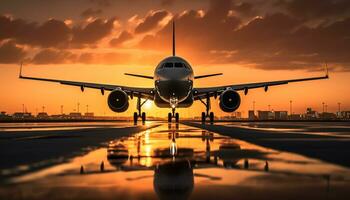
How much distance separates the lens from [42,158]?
10289 mm

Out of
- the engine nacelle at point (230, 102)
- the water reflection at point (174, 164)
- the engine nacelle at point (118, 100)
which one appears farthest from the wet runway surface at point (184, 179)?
the engine nacelle at point (230, 102)

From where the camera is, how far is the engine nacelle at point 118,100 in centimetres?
3847

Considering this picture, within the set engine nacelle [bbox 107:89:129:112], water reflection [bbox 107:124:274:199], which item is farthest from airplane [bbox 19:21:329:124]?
water reflection [bbox 107:124:274:199]

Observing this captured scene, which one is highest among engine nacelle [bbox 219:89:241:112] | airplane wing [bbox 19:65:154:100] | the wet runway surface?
airplane wing [bbox 19:65:154:100]

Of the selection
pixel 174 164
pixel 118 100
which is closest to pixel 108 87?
pixel 118 100

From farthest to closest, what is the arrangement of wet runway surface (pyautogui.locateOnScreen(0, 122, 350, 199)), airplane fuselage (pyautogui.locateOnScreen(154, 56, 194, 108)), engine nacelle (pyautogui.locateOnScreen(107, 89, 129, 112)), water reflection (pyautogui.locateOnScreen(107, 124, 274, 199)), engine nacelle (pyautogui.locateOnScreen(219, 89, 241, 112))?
1. engine nacelle (pyautogui.locateOnScreen(219, 89, 241, 112))
2. engine nacelle (pyautogui.locateOnScreen(107, 89, 129, 112))
3. airplane fuselage (pyautogui.locateOnScreen(154, 56, 194, 108))
4. water reflection (pyautogui.locateOnScreen(107, 124, 274, 199))
5. wet runway surface (pyautogui.locateOnScreen(0, 122, 350, 199))

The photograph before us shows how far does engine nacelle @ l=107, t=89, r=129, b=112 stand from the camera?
38.5 meters

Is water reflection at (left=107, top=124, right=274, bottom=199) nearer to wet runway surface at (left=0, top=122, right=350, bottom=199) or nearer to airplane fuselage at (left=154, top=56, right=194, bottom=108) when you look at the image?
wet runway surface at (left=0, top=122, right=350, bottom=199)

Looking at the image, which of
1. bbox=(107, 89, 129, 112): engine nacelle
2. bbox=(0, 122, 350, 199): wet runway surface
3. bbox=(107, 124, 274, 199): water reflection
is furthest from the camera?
bbox=(107, 89, 129, 112): engine nacelle

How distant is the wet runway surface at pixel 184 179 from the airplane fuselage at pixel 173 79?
83.4 ft

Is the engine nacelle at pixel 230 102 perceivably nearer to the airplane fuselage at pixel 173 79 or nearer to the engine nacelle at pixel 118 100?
the airplane fuselage at pixel 173 79

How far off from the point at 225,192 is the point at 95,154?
6165 millimetres

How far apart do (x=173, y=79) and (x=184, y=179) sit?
2859 cm

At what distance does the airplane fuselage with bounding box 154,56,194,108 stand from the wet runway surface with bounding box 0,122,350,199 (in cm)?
2542
